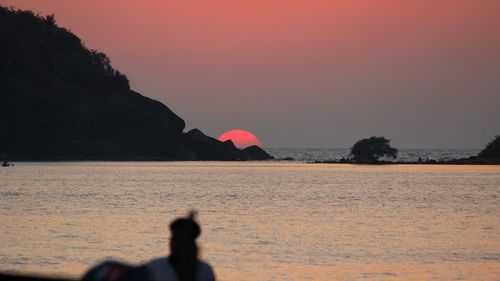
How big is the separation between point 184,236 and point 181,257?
123mm

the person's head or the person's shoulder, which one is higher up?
the person's head

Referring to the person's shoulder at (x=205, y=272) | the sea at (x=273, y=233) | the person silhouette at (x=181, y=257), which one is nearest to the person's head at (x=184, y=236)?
the person silhouette at (x=181, y=257)

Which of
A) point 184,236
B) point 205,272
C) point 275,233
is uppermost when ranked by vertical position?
point 184,236

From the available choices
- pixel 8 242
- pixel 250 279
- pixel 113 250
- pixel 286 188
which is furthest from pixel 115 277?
pixel 286 188

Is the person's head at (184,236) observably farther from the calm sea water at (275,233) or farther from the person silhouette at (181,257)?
the calm sea water at (275,233)

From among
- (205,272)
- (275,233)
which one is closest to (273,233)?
(275,233)

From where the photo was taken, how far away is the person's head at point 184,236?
5602 mm

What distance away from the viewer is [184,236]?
5.66 meters

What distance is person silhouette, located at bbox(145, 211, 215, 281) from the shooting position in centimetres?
559

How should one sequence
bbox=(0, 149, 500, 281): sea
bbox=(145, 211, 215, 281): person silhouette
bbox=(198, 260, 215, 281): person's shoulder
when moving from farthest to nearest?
bbox=(0, 149, 500, 281): sea < bbox=(198, 260, 215, 281): person's shoulder < bbox=(145, 211, 215, 281): person silhouette

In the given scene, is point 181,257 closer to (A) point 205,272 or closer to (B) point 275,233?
(A) point 205,272

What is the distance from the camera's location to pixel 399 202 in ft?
340

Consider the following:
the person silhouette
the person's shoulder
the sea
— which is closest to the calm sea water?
the sea

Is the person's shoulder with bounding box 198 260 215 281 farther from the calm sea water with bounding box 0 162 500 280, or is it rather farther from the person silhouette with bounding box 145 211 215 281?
the calm sea water with bounding box 0 162 500 280
